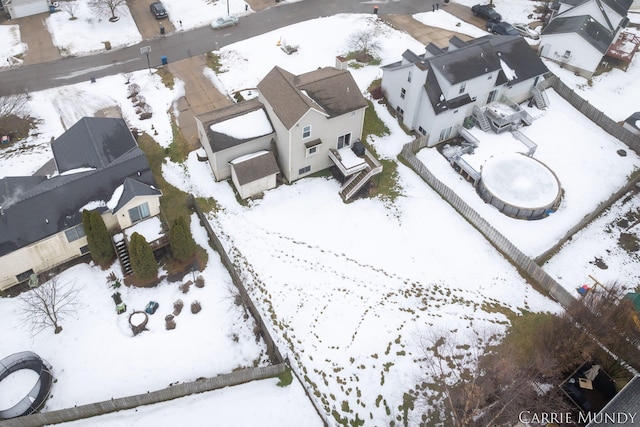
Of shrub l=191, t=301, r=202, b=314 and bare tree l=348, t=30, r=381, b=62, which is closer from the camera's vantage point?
shrub l=191, t=301, r=202, b=314

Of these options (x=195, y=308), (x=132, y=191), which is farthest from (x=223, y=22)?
(x=195, y=308)

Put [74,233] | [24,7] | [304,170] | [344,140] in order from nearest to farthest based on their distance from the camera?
1. [74,233]
2. [304,170]
3. [344,140]
4. [24,7]

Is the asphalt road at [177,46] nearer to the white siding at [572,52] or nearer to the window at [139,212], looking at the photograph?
the white siding at [572,52]

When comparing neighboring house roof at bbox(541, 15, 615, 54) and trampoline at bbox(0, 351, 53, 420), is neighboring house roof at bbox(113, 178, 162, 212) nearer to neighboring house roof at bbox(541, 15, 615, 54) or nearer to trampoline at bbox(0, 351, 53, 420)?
trampoline at bbox(0, 351, 53, 420)

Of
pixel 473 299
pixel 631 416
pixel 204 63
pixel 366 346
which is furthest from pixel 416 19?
pixel 631 416

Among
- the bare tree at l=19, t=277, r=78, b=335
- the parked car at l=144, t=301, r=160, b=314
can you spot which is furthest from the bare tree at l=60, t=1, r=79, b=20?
the parked car at l=144, t=301, r=160, b=314

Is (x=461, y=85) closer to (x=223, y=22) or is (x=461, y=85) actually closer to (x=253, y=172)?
(x=253, y=172)
